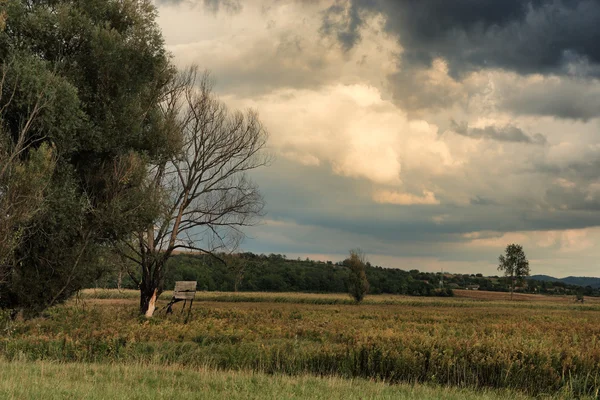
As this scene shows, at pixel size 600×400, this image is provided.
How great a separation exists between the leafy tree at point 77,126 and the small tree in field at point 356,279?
40.4 meters

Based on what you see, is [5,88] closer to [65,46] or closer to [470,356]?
[65,46]

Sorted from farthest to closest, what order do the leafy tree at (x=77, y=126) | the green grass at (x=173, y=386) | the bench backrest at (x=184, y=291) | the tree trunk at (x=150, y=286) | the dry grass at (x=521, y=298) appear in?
the dry grass at (x=521, y=298) → the tree trunk at (x=150, y=286) → the bench backrest at (x=184, y=291) → the leafy tree at (x=77, y=126) → the green grass at (x=173, y=386)

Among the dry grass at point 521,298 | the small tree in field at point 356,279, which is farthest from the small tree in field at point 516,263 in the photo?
the small tree in field at point 356,279

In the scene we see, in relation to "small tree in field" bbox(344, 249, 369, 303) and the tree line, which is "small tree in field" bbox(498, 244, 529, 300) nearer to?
"small tree in field" bbox(344, 249, 369, 303)

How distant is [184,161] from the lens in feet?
101

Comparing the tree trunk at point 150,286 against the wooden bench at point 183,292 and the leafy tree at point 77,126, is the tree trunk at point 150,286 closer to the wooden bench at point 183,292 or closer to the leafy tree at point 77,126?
the wooden bench at point 183,292

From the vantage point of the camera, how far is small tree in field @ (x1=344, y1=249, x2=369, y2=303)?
202 feet

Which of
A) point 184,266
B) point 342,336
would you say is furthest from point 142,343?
point 184,266

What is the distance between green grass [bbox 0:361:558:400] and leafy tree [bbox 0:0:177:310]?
978 centimetres

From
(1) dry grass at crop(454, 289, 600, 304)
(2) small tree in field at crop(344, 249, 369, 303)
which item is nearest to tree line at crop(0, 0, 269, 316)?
(2) small tree in field at crop(344, 249, 369, 303)

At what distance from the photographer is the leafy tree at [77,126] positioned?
20.0 m

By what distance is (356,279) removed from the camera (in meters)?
61.9

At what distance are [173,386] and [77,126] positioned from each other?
46.7 feet

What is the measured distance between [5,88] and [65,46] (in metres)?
4.34
